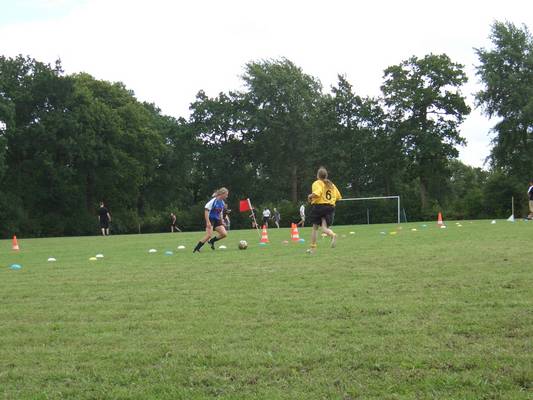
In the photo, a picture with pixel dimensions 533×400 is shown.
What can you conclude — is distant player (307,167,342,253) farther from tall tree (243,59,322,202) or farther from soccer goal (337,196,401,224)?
tall tree (243,59,322,202)

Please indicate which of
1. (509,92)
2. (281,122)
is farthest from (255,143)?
(509,92)

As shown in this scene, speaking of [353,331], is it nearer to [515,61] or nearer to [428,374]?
[428,374]

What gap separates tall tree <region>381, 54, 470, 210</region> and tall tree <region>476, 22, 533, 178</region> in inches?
97.5

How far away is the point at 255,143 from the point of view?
190ft

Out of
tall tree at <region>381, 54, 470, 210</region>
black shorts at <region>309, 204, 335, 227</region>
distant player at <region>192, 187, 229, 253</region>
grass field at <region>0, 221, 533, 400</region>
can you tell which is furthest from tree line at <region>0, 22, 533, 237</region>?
grass field at <region>0, 221, 533, 400</region>

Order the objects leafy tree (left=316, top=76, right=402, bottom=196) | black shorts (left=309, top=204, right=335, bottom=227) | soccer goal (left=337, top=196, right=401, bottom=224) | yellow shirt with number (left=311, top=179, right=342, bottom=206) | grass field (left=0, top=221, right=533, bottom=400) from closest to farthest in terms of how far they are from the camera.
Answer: grass field (left=0, top=221, right=533, bottom=400) < yellow shirt with number (left=311, top=179, right=342, bottom=206) < black shorts (left=309, top=204, right=335, bottom=227) < soccer goal (left=337, top=196, right=401, bottom=224) < leafy tree (left=316, top=76, right=402, bottom=196)

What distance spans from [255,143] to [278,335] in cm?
5366

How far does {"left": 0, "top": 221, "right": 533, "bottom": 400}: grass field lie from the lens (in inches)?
140

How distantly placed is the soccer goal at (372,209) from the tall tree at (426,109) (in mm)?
3475

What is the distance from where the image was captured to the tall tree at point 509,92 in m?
45.5

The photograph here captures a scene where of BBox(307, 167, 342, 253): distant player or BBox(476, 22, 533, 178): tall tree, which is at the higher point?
BBox(476, 22, 533, 178): tall tree

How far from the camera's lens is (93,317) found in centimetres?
568

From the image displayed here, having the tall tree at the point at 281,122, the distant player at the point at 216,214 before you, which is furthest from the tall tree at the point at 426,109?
the distant player at the point at 216,214

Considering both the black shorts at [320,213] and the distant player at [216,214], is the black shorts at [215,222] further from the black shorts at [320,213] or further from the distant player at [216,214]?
the black shorts at [320,213]
